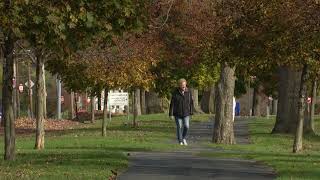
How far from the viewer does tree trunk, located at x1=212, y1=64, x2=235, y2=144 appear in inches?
949

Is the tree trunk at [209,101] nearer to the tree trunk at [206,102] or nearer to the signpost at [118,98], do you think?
the tree trunk at [206,102]

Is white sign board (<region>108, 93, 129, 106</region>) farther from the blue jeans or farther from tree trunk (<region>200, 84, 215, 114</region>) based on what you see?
tree trunk (<region>200, 84, 215, 114</region>)

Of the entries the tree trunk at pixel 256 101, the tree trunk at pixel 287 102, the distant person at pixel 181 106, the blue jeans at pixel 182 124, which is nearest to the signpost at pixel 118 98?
the tree trunk at pixel 287 102

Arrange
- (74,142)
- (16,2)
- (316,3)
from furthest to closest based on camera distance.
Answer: (74,142)
(316,3)
(16,2)

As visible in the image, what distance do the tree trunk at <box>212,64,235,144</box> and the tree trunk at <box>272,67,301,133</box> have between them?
6.37 meters

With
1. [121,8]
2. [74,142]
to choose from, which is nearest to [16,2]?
[121,8]

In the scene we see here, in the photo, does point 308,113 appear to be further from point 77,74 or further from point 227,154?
point 227,154

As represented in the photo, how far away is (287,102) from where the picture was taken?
3048 centimetres

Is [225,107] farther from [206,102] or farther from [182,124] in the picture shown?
[206,102]

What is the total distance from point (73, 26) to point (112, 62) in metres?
14.1

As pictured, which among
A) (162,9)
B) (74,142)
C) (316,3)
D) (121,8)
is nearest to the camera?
(121,8)

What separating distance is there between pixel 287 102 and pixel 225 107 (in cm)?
707

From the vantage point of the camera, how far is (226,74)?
24109mm

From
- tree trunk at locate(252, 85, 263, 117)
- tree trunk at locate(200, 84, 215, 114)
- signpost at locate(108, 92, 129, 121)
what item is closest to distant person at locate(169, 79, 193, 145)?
signpost at locate(108, 92, 129, 121)
